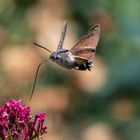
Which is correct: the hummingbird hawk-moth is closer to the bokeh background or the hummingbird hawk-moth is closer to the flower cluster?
the flower cluster

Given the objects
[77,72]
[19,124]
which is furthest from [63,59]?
[77,72]

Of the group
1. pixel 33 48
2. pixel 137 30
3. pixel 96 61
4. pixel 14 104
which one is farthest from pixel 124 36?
pixel 14 104

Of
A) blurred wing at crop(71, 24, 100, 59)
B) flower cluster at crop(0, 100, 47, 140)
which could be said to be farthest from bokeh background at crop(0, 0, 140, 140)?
blurred wing at crop(71, 24, 100, 59)

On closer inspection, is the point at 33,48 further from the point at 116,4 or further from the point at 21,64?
the point at 116,4

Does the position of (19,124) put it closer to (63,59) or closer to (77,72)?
(63,59)

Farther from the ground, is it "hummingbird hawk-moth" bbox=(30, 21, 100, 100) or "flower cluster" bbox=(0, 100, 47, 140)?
"hummingbird hawk-moth" bbox=(30, 21, 100, 100)
